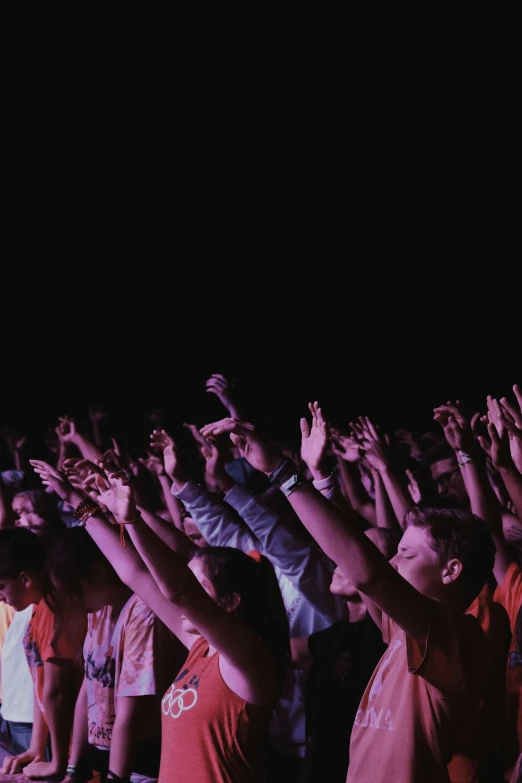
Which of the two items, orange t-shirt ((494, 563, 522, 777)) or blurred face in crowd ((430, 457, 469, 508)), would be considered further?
blurred face in crowd ((430, 457, 469, 508))

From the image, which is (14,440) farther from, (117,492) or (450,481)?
(117,492)

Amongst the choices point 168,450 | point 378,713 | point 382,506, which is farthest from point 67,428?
point 378,713

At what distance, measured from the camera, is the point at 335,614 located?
2697 millimetres

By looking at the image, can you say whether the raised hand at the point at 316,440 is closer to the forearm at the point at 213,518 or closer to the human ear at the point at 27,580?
the forearm at the point at 213,518

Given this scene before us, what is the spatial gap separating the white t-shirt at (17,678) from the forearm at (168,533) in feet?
3.45

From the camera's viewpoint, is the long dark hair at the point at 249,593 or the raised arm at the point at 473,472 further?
the raised arm at the point at 473,472

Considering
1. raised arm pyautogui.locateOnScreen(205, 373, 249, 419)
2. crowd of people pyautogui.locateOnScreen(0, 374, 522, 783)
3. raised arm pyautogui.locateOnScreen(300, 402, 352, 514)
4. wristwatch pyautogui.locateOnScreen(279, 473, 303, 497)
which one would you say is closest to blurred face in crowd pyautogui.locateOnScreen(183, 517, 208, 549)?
crowd of people pyautogui.locateOnScreen(0, 374, 522, 783)

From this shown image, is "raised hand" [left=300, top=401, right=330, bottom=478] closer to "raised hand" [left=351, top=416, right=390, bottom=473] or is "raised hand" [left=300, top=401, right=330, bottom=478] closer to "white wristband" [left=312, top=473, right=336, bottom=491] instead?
"white wristband" [left=312, top=473, right=336, bottom=491]

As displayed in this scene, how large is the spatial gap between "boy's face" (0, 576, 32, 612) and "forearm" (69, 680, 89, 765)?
1.31 feet

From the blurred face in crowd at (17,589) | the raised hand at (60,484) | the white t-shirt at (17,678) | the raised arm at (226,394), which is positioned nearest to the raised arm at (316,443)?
the raised hand at (60,484)

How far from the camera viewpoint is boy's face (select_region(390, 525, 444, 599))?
1628 millimetres

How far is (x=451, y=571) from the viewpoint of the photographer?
1626mm

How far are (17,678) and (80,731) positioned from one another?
1.97 ft

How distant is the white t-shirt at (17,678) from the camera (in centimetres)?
322
